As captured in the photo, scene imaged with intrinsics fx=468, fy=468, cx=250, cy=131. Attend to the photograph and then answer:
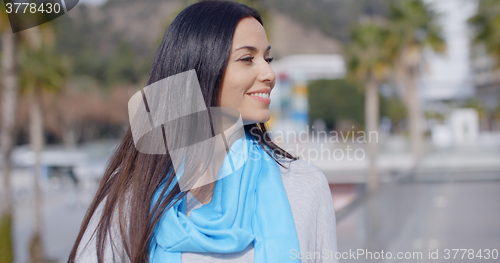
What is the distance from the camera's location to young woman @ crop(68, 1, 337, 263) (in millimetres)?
1165

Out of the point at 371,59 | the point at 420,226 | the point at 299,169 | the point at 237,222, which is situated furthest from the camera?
the point at 371,59

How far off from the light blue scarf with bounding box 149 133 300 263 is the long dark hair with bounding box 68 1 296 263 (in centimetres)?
4

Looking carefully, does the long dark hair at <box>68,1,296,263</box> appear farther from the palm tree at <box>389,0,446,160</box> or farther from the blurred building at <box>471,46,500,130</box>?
the blurred building at <box>471,46,500,130</box>

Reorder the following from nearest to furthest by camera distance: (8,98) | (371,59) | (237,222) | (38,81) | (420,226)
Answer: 1. (237,222)
2. (420,226)
3. (8,98)
4. (38,81)
5. (371,59)

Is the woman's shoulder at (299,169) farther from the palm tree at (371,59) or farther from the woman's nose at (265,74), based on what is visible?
the palm tree at (371,59)

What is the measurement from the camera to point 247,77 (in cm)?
125

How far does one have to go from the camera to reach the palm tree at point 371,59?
1773 centimetres

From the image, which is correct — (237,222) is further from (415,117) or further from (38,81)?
(415,117)

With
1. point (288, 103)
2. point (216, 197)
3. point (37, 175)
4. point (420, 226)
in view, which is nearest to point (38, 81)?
point (37, 175)

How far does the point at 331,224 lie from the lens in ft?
4.12

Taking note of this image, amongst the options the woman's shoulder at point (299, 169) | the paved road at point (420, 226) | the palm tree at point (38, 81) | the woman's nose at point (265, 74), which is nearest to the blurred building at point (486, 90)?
the palm tree at point (38, 81)

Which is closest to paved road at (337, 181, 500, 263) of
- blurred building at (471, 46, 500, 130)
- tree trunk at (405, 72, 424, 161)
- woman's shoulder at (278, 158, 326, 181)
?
woman's shoulder at (278, 158, 326, 181)

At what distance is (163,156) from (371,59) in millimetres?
17350

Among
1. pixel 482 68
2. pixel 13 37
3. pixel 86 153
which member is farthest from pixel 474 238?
pixel 482 68
